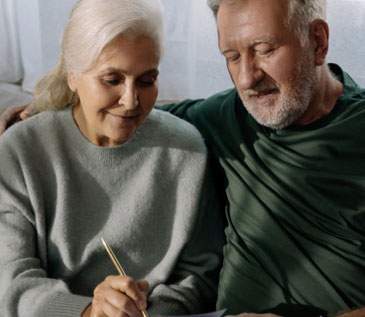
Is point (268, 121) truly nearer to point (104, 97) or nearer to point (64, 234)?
point (104, 97)

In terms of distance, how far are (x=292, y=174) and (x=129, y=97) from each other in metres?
0.47

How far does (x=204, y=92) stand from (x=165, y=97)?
0.16 m

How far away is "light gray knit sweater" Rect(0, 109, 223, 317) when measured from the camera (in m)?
1.36

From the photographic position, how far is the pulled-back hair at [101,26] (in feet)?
Answer: 4.02

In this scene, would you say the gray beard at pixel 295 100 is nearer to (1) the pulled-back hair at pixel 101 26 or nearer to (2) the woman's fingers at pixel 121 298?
(1) the pulled-back hair at pixel 101 26

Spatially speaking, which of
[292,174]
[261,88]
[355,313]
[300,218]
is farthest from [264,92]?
[355,313]

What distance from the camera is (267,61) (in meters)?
1.37

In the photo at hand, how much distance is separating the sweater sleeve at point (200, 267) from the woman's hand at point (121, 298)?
Result: 0.76 feet

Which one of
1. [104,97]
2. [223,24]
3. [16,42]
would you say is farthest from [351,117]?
[16,42]

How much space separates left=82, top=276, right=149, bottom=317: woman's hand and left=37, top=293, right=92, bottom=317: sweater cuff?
93 mm

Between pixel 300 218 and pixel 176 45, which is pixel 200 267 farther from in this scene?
pixel 176 45

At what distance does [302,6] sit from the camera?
136 cm

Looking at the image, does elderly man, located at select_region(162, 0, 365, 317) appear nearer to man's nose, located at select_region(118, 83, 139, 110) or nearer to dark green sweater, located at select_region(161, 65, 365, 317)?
dark green sweater, located at select_region(161, 65, 365, 317)

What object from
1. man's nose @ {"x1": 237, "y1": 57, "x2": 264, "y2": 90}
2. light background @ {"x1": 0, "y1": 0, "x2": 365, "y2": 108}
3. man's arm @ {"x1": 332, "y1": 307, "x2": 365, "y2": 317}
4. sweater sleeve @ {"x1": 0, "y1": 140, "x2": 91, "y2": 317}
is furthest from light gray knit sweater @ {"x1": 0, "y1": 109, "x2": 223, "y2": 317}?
light background @ {"x1": 0, "y1": 0, "x2": 365, "y2": 108}
